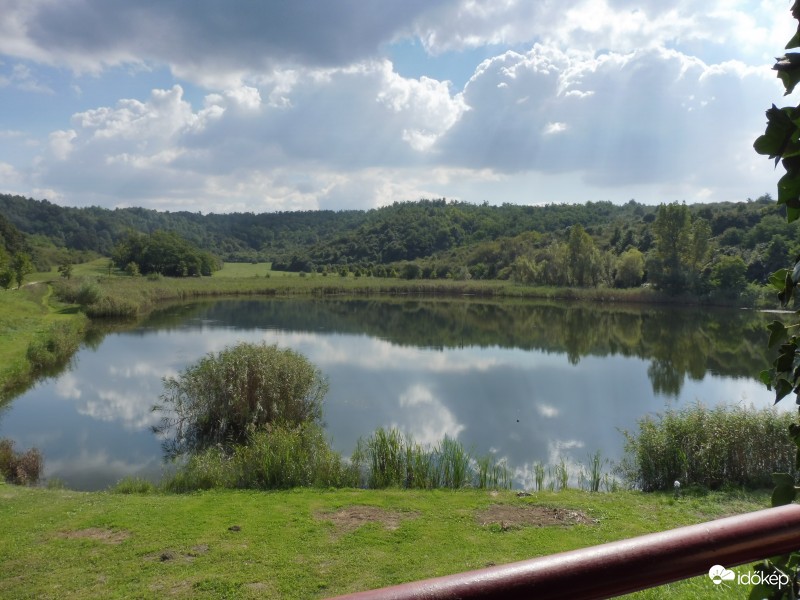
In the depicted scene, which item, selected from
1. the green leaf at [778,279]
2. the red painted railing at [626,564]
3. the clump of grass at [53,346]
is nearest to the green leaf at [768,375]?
the green leaf at [778,279]

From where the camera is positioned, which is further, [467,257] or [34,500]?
[467,257]

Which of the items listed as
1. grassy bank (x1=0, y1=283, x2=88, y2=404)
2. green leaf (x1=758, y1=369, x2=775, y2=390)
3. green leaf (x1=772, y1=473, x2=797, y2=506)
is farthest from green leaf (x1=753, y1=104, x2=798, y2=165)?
grassy bank (x1=0, y1=283, x2=88, y2=404)

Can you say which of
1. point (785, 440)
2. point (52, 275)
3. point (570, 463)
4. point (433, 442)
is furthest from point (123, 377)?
point (52, 275)

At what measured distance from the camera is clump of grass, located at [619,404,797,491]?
9.89 m

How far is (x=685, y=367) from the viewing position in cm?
2428

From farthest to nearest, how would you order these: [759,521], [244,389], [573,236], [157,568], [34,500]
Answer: [573,236] → [244,389] → [34,500] → [157,568] → [759,521]

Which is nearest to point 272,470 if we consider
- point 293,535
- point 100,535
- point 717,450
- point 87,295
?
point 293,535

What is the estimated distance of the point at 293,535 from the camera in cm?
725

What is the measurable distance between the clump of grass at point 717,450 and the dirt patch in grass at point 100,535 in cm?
869

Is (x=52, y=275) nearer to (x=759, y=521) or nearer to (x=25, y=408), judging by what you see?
(x=25, y=408)

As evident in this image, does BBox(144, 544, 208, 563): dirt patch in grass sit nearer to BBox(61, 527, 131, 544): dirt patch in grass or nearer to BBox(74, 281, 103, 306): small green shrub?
BBox(61, 527, 131, 544): dirt patch in grass

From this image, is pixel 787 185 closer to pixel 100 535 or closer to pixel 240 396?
pixel 100 535

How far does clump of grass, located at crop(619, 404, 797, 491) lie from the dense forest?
10.8ft

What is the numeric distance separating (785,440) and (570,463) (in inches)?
169
